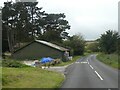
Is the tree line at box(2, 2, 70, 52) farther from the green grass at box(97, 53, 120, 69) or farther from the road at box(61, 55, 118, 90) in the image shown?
the road at box(61, 55, 118, 90)

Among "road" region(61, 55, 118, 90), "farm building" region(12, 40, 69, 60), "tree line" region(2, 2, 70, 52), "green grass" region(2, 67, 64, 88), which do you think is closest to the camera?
"green grass" region(2, 67, 64, 88)

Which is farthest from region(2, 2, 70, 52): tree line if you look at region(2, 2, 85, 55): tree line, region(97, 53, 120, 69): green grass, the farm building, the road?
the road

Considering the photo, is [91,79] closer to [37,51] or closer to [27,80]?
[27,80]

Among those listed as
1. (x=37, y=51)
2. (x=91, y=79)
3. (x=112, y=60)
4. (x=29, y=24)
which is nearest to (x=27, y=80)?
(x=91, y=79)

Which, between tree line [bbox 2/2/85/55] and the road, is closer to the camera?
the road

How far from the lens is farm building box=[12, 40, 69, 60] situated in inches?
2704

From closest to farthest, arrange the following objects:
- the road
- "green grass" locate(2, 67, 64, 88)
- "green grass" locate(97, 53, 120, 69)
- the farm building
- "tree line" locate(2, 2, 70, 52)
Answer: "green grass" locate(2, 67, 64, 88)
the road
"green grass" locate(97, 53, 120, 69)
the farm building
"tree line" locate(2, 2, 70, 52)

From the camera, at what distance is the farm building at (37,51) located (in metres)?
68.7

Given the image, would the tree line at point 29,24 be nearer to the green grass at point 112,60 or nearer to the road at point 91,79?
the green grass at point 112,60

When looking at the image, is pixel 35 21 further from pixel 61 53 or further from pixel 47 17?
pixel 61 53

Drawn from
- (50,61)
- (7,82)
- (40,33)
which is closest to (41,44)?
(50,61)

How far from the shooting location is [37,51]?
70250mm

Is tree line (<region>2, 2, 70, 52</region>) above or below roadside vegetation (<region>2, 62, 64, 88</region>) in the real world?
above

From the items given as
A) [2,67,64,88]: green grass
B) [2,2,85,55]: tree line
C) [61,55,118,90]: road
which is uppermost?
[2,2,85,55]: tree line
